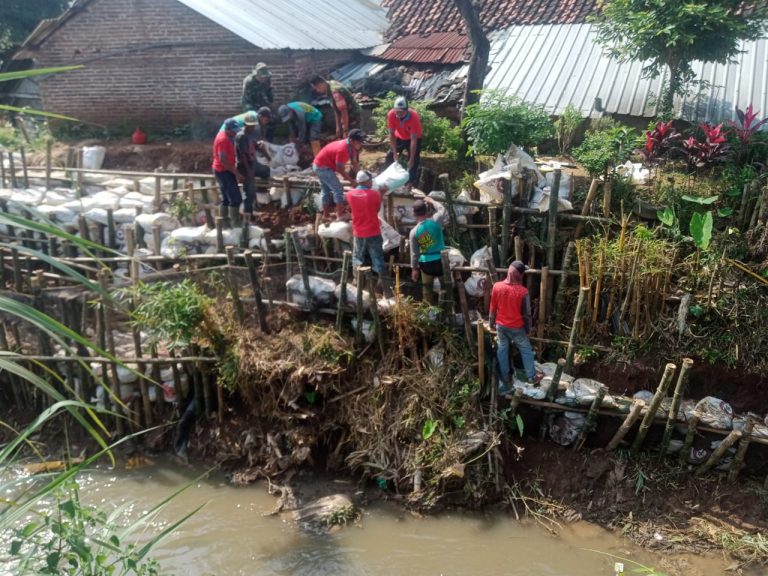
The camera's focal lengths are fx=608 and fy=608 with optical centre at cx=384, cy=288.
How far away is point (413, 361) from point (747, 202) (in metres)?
3.95

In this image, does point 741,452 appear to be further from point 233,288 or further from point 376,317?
point 233,288

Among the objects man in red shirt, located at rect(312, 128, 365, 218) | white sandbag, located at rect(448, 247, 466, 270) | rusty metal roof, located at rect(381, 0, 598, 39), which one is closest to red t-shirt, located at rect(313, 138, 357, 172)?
man in red shirt, located at rect(312, 128, 365, 218)

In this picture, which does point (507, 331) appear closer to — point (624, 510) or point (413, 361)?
point (413, 361)

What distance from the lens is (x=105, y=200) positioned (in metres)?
8.66

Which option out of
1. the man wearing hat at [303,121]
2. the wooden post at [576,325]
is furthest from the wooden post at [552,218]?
the man wearing hat at [303,121]

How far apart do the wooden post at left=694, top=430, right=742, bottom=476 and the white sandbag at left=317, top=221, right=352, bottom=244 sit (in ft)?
14.2

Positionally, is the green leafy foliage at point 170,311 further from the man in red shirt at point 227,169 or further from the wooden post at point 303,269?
the man in red shirt at point 227,169

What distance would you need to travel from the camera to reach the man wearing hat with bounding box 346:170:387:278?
6387 millimetres

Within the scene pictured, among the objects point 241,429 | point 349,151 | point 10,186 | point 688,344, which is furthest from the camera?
point 10,186

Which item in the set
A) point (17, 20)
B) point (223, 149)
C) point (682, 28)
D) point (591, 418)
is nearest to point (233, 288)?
point (223, 149)

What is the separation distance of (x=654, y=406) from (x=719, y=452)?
751 millimetres

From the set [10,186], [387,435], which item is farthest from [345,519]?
[10,186]

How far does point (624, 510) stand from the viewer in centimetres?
579

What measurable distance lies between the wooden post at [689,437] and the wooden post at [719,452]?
16cm
